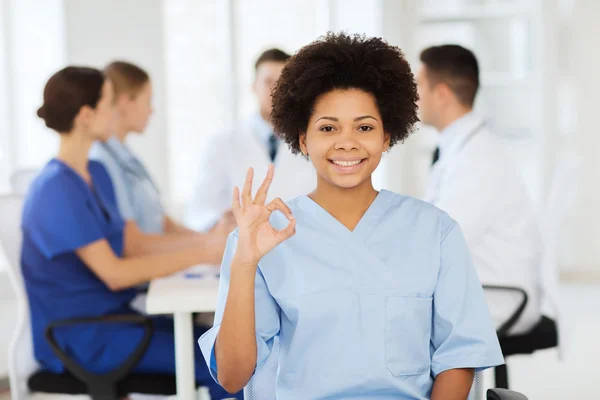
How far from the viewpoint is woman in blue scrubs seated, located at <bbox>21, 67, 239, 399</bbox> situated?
7.14ft

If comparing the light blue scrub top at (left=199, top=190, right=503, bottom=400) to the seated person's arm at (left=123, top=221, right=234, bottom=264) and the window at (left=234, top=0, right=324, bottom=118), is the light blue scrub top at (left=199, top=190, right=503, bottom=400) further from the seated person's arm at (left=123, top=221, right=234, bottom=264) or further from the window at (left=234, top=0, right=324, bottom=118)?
the window at (left=234, top=0, right=324, bottom=118)

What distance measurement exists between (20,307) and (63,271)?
14 cm

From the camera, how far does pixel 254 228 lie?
1264mm

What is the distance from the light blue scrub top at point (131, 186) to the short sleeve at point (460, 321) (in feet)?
5.79

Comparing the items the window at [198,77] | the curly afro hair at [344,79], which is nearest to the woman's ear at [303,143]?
the curly afro hair at [344,79]

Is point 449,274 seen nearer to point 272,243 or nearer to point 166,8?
point 272,243

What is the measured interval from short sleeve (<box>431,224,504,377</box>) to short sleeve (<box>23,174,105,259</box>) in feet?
3.75

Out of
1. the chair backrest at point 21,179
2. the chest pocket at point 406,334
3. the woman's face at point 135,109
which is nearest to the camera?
the chest pocket at point 406,334

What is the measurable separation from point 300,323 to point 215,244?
1.07 meters

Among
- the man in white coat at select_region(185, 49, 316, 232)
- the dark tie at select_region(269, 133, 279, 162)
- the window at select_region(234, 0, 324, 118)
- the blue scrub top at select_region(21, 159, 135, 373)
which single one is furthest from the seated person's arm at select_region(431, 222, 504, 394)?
the window at select_region(234, 0, 324, 118)

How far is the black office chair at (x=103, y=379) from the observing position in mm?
2121

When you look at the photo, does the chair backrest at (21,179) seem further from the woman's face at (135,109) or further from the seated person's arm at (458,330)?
the seated person's arm at (458,330)

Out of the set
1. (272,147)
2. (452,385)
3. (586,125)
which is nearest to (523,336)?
(452,385)

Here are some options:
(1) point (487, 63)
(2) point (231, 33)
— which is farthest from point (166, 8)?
(1) point (487, 63)
